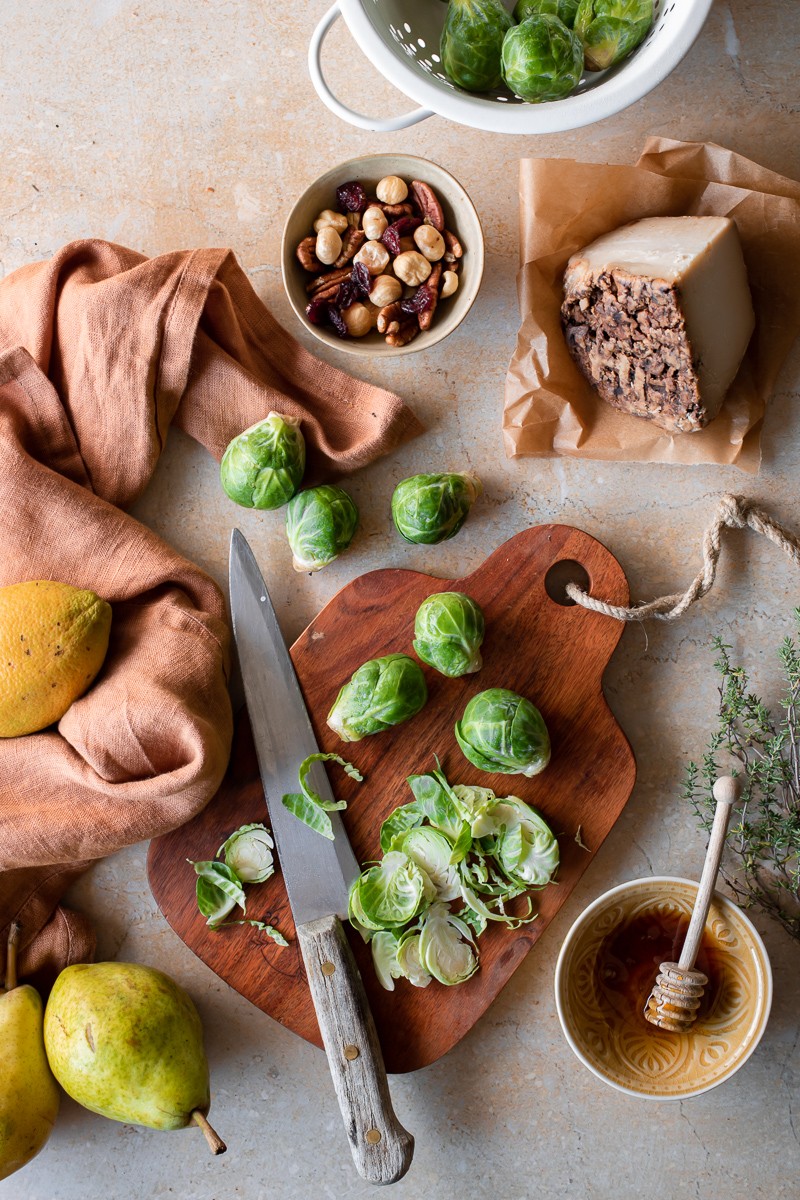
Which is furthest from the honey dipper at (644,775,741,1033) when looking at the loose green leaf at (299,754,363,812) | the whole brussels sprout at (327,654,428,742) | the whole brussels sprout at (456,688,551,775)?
the loose green leaf at (299,754,363,812)

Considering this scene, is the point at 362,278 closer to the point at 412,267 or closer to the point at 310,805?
the point at 412,267

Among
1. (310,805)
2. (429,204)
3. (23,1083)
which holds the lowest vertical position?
(23,1083)

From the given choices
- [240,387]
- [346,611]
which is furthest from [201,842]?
[240,387]

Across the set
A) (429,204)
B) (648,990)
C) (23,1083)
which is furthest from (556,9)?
(23,1083)

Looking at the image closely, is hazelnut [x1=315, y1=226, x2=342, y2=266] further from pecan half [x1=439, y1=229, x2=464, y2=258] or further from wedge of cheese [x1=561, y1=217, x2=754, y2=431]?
wedge of cheese [x1=561, y1=217, x2=754, y2=431]

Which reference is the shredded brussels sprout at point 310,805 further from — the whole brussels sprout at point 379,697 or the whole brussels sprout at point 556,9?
the whole brussels sprout at point 556,9

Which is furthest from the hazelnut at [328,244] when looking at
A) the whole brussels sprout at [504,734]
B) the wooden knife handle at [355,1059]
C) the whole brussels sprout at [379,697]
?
the wooden knife handle at [355,1059]

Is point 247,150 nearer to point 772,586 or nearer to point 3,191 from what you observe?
point 3,191
